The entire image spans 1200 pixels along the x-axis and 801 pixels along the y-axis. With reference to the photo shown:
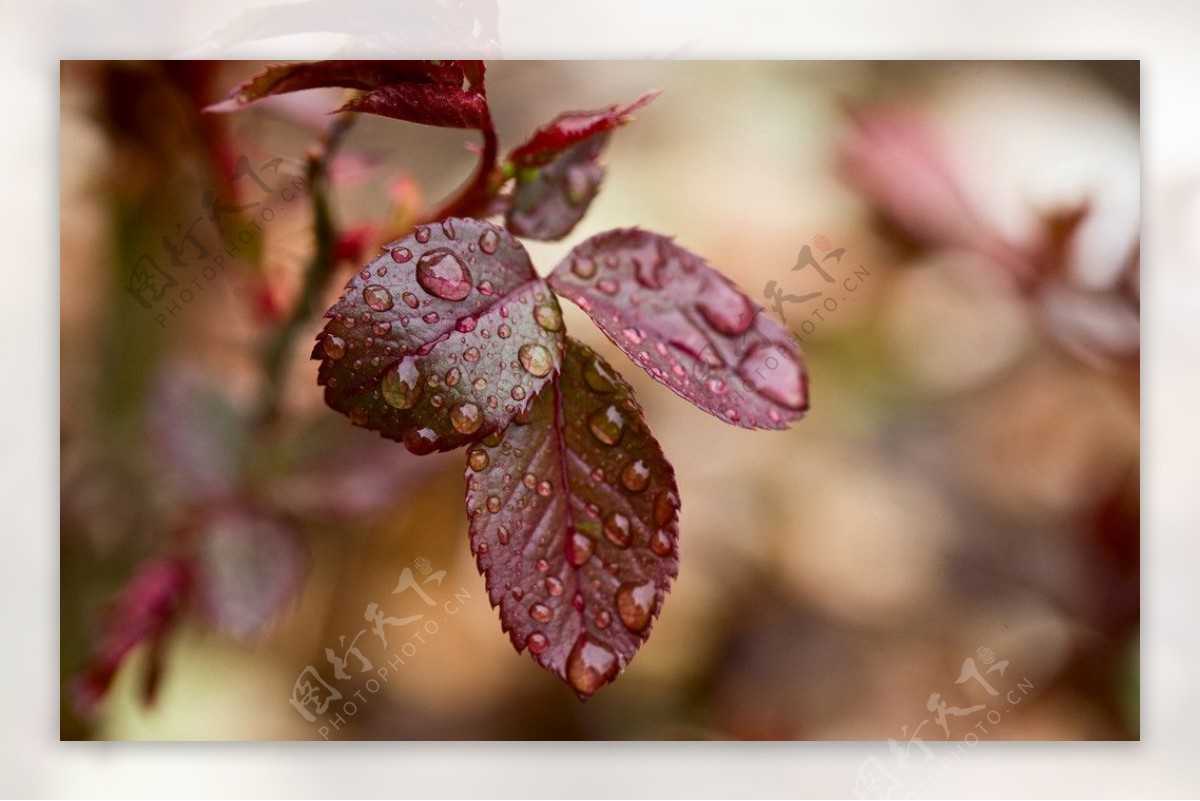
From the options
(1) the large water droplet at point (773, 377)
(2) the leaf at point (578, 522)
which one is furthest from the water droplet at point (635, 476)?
(1) the large water droplet at point (773, 377)

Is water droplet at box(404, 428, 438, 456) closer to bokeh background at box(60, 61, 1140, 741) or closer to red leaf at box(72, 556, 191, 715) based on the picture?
bokeh background at box(60, 61, 1140, 741)

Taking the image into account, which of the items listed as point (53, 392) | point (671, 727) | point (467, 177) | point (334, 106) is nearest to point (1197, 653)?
point (671, 727)

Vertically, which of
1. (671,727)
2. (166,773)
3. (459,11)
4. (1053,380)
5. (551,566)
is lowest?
(166,773)

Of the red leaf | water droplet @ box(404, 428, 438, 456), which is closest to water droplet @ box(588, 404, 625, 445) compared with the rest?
water droplet @ box(404, 428, 438, 456)

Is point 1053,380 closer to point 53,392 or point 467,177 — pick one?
point 467,177

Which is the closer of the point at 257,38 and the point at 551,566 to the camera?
the point at 551,566

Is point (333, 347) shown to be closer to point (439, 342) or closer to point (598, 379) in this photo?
point (439, 342)

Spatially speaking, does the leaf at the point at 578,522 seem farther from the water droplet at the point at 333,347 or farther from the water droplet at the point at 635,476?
the water droplet at the point at 333,347
